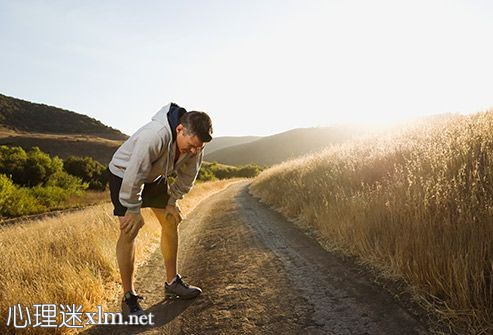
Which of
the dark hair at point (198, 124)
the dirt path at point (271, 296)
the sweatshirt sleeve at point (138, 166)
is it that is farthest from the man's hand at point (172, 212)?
the dark hair at point (198, 124)

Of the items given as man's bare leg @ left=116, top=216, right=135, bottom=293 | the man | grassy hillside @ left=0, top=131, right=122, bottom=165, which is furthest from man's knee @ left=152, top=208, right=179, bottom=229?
grassy hillside @ left=0, top=131, right=122, bottom=165

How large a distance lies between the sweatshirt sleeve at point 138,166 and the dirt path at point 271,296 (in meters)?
1.28

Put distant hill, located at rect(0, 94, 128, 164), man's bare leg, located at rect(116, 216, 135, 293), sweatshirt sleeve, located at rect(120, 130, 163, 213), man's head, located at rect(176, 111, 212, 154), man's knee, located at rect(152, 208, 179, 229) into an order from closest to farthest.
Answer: sweatshirt sleeve, located at rect(120, 130, 163, 213) → man's head, located at rect(176, 111, 212, 154) → man's bare leg, located at rect(116, 216, 135, 293) → man's knee, located at rect(152, 208, 179, 229) → distant hill, located at rect(0, 94, 128, 164)

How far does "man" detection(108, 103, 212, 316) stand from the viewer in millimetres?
3361

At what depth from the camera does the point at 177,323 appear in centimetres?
344

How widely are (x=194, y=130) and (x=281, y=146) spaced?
427ft

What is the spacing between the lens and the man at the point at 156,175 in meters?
3.36

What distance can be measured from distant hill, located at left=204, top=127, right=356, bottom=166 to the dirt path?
108 m

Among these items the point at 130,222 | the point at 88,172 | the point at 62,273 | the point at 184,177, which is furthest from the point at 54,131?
the point at 130,222

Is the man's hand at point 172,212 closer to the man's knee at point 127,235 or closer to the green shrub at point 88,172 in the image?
the man's knee at point 127,235

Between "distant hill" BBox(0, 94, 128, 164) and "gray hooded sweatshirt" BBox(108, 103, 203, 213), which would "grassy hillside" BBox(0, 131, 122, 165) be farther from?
"gray hooded sweatshirt" BBox(108, 103, 203, 213)

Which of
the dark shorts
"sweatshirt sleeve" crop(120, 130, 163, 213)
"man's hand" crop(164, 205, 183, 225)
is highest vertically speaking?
"sweatshirt sleeve" crop(120, 130, 163, 213)

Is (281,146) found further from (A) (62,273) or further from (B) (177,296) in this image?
(A) (62,273)

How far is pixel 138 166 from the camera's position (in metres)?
3.31
